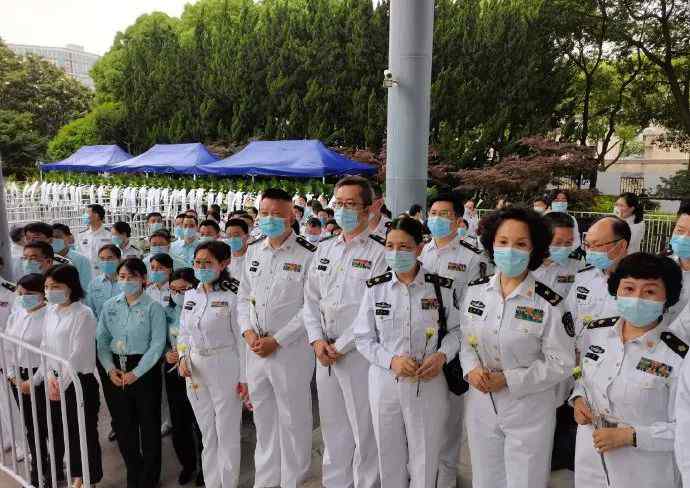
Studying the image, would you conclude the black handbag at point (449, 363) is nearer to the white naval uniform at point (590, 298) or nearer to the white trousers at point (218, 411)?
the white naval uniform at point (590, 298)

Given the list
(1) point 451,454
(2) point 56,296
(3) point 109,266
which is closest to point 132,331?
(2) point 56,296

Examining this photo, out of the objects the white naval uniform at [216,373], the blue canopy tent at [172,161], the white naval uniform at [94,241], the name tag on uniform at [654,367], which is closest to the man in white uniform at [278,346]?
the white naval uniform at [216,373]

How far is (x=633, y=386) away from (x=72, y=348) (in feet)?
10.0

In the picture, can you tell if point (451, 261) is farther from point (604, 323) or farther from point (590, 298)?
point (604, 323)

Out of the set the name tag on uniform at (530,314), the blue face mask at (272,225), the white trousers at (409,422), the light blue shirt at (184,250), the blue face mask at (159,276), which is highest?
the blue face mask at (272,225)

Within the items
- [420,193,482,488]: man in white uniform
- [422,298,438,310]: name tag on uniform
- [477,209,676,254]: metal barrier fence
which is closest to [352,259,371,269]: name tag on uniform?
[422,298,438,310]: name tag on uniform

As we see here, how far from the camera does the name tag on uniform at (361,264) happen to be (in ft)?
10.2

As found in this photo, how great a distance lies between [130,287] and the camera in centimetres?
343

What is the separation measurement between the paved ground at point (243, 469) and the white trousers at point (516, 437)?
1.00 metres

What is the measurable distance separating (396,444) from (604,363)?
115 cm

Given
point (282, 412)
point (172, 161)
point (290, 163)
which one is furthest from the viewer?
point (172, 161)

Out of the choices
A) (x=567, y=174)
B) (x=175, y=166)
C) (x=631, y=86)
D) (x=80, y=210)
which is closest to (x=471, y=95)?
(x=567, y=174)

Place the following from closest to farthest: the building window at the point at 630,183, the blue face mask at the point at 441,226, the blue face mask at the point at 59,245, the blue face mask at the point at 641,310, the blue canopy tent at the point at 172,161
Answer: the blue face mask at the point at 641,310 → the blue face mask at the point at 441,226 → the blue face mask at the point at 59,245 → the blue canopy tent at the point at 172,161 → the building window at the point at 630,183

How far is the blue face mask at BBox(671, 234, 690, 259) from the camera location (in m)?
3.22
